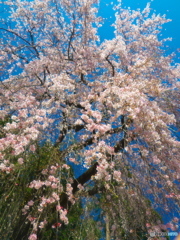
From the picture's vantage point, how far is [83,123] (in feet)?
11.1

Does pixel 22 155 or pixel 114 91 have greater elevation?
pixel 114 91

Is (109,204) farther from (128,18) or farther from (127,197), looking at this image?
(128,18)

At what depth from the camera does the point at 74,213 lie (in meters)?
4.46

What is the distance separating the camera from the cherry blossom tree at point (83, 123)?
258cm

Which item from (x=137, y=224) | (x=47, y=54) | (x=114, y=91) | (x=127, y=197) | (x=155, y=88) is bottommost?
(x=137, y=224)

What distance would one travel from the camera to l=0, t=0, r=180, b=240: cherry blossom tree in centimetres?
258

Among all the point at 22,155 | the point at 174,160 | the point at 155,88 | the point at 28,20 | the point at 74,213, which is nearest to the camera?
the point at 22,155

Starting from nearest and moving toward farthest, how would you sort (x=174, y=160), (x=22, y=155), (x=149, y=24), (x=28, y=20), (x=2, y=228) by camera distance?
(x=2, y=228), (x=22, y=155), (x=174, y=160), (x=28, y=20), (x=149, y=24)

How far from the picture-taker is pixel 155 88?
298cm

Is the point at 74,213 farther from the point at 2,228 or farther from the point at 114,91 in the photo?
the point at 114,91

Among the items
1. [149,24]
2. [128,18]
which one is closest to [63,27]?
[128,18]

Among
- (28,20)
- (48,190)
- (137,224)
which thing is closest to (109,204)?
(137,224)

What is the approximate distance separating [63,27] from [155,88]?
14.7 feet

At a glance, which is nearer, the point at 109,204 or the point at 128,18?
the point at 109,204
